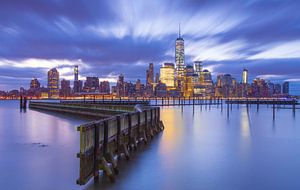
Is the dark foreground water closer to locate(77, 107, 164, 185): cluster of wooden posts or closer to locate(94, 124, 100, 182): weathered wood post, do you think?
locate(94, 124, 100, 182): weathered wood post

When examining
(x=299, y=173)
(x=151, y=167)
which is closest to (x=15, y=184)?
(x=151, y=167)

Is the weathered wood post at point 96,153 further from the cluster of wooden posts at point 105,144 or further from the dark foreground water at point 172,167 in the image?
the dark foreground water at point 172,167

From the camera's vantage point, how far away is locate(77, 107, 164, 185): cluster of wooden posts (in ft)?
36.5

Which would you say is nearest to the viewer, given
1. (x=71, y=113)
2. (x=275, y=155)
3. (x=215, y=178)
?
(x=215, y=178)

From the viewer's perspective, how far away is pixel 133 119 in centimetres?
2014

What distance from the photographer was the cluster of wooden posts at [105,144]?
36.5 feet

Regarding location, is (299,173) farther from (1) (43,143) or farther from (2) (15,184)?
(1) (43,143)

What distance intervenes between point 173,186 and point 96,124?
11.7 feet

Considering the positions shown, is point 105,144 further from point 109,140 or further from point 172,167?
point 172,167

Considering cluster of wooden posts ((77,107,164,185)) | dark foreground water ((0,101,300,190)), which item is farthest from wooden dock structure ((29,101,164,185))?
dark foreground water ((0,101,300,190))

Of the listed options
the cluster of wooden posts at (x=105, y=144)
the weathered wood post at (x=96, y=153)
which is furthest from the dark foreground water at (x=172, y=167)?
the cluster of wooden posts at (x=105, y=144)

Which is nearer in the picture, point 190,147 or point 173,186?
point 173,186

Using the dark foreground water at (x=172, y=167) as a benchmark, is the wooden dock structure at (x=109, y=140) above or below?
A: above

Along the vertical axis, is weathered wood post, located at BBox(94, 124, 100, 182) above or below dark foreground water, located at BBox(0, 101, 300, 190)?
above
